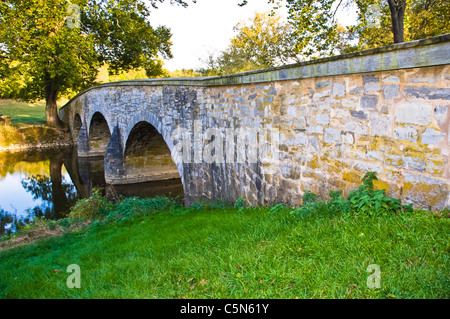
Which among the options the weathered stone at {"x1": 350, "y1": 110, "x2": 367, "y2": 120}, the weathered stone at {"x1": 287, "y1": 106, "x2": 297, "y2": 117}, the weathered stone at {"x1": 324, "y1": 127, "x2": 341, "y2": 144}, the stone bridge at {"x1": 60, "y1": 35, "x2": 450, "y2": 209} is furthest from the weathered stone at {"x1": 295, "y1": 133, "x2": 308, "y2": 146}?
the weathered stone at {"x1": 350, "y1": 110, "x2": 367, "y2": 120}

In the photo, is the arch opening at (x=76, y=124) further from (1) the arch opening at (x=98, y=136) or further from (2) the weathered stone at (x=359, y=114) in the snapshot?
(2) the weathered stone at (x=359, y=114)

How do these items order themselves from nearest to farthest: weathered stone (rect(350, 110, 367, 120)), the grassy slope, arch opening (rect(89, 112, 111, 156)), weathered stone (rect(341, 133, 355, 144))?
the grassy slope < weathered stone (rect(350, 110, 367, 120)) < weathered stone (rect(341, 133, 355, 144)) < arch opening (rect(89, 112, 111, 156))

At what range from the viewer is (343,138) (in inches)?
147

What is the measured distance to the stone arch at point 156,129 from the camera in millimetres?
9093

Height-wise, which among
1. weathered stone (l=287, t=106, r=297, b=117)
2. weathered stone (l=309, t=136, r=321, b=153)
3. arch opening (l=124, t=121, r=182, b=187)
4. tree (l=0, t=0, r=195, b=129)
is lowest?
arch opening (l=124, t=121, r=182, b=187)

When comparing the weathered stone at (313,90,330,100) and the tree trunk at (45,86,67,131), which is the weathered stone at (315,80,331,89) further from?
the tree trunk at (45,86,67,131)

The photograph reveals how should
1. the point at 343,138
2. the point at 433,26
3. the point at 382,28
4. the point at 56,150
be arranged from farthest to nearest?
the point at 56,150 < the point at 382,28 < the point at 433,26 < the point at 343,138

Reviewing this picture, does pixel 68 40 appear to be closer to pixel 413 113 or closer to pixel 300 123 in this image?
pixel 300 123

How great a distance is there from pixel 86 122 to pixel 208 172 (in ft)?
51.7

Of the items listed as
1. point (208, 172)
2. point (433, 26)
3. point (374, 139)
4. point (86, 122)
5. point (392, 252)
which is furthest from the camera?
point (86, 122)

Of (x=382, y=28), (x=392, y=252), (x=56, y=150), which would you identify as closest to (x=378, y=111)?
(x=392, y=252)

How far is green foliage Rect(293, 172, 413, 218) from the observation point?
305cm

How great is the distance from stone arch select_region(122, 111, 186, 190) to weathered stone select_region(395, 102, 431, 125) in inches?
257
